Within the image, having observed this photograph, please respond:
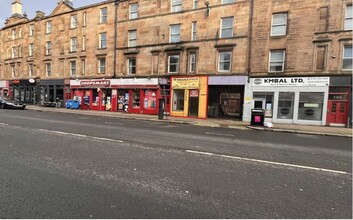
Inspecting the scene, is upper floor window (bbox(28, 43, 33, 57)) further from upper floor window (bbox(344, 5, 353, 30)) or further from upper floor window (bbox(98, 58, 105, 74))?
upper floor window (bbox(344, 5, 353, 30))

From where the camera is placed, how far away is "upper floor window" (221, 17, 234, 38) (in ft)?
63.5

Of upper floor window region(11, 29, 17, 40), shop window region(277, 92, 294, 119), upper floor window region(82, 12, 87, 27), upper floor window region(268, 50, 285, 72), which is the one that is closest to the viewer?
shop window region(277, 92, 294, 119)

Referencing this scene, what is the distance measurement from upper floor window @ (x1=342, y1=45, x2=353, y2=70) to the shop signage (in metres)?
1.53

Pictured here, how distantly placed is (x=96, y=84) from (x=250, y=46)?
16.7 m

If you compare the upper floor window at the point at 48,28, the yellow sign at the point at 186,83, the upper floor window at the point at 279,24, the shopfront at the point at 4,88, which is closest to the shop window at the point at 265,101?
the upper floor window at the point at 279,24

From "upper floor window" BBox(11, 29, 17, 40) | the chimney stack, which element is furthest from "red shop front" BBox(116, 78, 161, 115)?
the chimney stack

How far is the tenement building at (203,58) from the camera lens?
16.5 metres

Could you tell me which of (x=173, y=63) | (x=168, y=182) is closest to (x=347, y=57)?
(x=173, y=63)

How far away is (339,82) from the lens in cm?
1595

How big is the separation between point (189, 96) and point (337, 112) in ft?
37.6

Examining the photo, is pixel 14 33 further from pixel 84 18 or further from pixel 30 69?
pixel 84 18

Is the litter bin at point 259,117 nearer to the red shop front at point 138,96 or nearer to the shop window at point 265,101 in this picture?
the shop window at point 265,101

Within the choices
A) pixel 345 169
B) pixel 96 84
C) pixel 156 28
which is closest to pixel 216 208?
pixel 345 169

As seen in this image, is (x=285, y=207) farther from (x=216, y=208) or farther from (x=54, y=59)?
(x=54, y=59)
